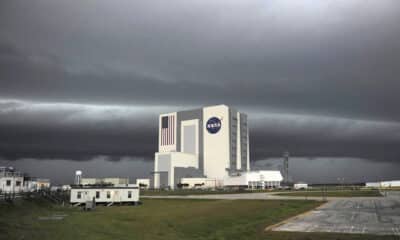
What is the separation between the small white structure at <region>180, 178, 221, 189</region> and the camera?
19050 cm

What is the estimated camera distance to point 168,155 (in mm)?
194000

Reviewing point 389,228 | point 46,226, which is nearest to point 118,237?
point 46,226

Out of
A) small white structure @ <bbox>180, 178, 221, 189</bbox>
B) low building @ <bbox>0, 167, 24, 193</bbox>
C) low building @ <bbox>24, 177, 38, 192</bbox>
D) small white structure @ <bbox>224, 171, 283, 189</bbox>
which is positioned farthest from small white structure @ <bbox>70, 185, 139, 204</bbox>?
small white structure @ <bbox>180, 178, 221, 189</bbox>

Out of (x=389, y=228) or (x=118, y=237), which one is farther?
(x=389, y=228)

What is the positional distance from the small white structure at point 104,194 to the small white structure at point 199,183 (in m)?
117

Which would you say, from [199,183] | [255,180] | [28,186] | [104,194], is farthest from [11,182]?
[255,180]

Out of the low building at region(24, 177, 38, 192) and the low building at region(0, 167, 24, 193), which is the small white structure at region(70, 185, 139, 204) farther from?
the low building at region(24, 177, 38, 192)

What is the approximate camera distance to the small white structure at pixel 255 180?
603 feet

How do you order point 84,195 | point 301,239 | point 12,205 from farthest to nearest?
point 84,195 → point 12,205 → point 301,239

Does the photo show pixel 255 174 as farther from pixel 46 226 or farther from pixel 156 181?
pixel 46 226

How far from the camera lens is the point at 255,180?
18700cm

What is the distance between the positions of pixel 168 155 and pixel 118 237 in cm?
16506

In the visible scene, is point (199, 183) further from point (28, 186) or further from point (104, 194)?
point (104, 194)

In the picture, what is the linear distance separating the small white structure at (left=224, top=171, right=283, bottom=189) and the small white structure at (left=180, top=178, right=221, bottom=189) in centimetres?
737
